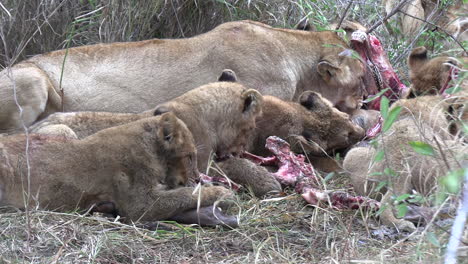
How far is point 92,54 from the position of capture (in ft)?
26.1

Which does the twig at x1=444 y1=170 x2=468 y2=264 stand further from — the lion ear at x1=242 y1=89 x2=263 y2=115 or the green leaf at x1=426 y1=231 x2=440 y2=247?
the lion ear at x1=242 y1=89 x2=263 y2=115

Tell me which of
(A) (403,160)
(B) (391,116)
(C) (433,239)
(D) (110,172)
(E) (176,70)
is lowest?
(E) (176,70)

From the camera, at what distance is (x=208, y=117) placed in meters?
6.83

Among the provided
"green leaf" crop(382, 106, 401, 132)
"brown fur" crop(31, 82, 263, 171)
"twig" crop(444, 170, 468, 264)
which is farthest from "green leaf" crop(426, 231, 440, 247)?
"brown fur" crop(31, 82, 263, 171)

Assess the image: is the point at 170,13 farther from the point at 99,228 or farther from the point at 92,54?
the point at 99,228

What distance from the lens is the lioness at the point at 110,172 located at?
564 cm

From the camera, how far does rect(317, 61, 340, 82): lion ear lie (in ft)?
26.7

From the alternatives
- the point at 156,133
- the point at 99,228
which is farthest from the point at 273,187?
the point at 99,228

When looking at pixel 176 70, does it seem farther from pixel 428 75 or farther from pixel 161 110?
pixel 428 75

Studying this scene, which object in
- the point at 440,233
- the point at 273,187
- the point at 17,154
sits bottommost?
the point at 273,187

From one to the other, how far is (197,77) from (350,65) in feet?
4.59

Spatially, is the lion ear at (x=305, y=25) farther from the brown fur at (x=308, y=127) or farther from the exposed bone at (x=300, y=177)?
the exposed bone at (x=300, y=177)

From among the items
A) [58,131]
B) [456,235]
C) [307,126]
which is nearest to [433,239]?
[456,235]

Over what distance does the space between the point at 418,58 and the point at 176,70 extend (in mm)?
2066
